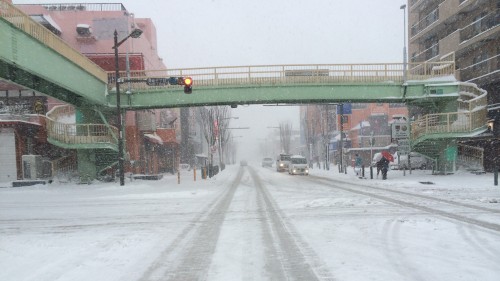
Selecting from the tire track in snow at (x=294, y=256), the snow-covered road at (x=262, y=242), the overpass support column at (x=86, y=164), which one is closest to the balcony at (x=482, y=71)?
the snow-covered road at (x=262, y=242)

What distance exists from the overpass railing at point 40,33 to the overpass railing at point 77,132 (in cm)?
377

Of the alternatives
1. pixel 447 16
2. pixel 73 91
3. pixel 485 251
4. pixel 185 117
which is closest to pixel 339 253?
pixel 485 251

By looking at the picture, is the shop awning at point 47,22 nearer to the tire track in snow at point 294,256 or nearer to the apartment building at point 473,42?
the apartment building at point 473,42

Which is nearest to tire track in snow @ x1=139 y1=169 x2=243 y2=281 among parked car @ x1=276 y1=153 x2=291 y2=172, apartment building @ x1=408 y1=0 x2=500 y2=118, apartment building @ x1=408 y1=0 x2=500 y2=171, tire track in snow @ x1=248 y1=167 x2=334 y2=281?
tire track in snow @ x1=248 y1=167 x2=334 y2=281

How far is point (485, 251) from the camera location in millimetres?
5992

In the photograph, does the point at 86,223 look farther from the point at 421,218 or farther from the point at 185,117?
the point at 185,117

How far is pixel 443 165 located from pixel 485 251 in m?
21.1

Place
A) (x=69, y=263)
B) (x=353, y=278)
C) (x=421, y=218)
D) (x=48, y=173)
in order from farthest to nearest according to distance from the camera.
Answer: (x=48, y=173) → (x=421, y=218) → (x=69, y=263) → (x=353, y=278)

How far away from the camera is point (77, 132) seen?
81.4ft

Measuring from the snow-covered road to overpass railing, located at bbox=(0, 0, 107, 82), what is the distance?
276 inches

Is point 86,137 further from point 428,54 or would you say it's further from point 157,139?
point 428,54

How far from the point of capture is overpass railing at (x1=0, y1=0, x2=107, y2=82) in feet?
44.2

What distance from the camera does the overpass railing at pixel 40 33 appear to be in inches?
530

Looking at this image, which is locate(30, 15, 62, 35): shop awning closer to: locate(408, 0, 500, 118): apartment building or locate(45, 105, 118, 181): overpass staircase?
locate(45, 105, 118, 181): overpass staircase
